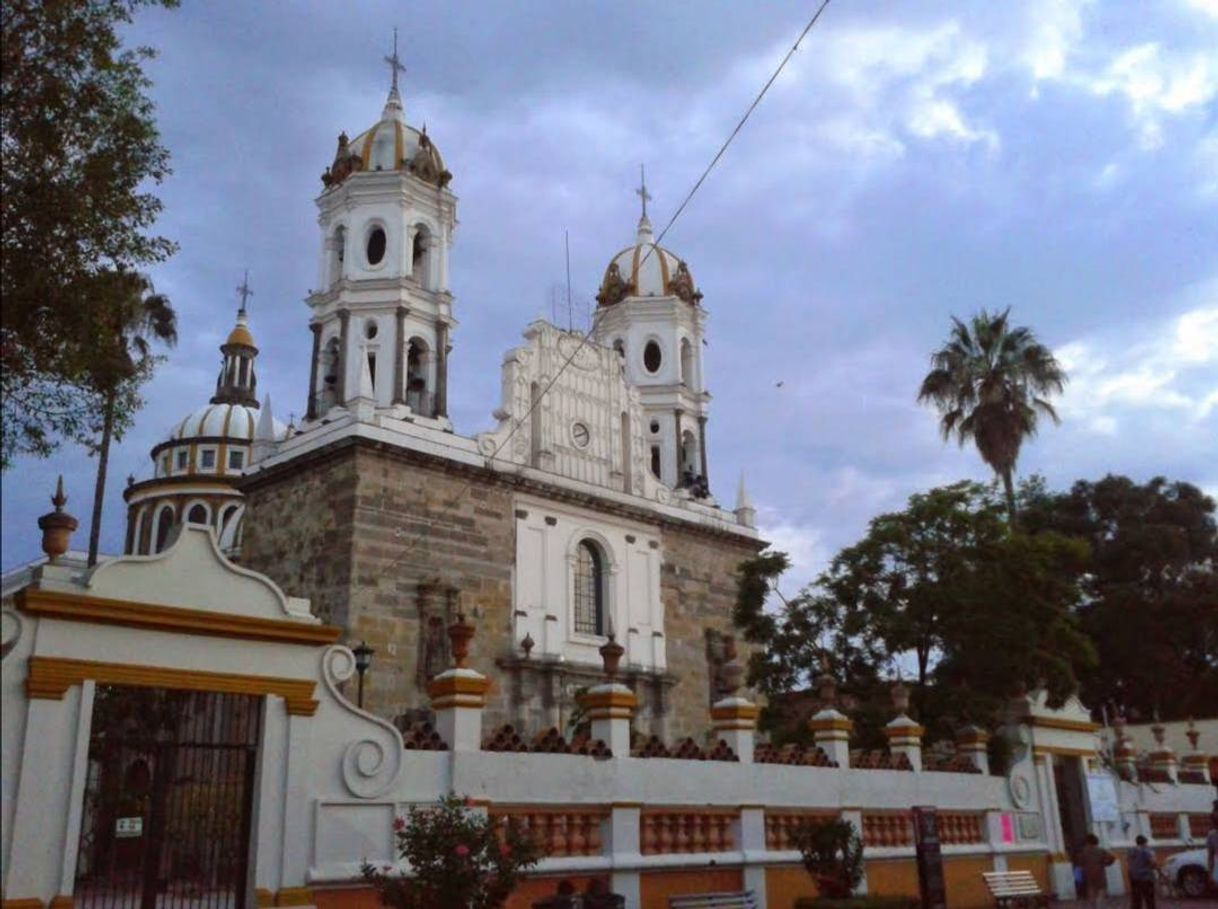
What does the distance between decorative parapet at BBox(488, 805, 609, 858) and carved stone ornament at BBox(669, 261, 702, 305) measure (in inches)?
960

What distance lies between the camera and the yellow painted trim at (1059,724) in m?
18.7

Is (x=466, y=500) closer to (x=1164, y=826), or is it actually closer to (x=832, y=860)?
(x=832, y=860)

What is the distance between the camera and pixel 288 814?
9.87 metres

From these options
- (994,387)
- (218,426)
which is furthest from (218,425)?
(994,387)

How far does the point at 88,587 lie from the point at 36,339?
225cm

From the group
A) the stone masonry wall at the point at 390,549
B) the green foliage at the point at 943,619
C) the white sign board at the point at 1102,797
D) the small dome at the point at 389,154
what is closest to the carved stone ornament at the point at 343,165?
the small dome at the point at 389,154

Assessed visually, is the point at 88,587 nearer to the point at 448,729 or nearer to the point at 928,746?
the point at 448,729

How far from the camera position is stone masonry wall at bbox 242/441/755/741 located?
22.1 metres

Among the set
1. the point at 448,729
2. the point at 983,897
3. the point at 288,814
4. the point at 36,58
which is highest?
the point at 36,58

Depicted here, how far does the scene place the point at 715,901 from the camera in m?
12.5

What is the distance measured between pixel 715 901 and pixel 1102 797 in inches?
421

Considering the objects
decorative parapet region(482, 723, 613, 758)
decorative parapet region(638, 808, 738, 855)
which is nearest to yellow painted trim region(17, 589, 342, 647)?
decorative parapet region(482, 723, 613, 758)

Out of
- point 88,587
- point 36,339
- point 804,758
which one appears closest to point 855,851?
point 804,758

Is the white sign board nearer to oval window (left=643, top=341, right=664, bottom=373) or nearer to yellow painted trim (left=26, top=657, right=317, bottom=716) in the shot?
yellow painted trim (left=26, top=657, right=317, bottom=716)
